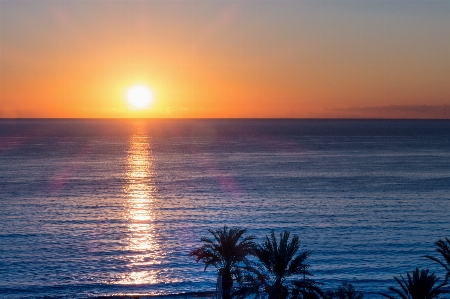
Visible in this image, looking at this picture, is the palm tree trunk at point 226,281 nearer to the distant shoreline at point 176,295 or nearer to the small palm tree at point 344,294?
the small palm tree at point 344,294

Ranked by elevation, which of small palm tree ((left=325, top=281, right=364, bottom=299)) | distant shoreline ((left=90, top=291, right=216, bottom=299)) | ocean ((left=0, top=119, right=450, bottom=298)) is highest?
ocean ((left=0, top=119, right=450, bottom=298))

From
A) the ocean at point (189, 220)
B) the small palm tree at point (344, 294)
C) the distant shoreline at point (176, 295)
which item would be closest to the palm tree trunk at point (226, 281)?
the small palm tree at point (344, 294)

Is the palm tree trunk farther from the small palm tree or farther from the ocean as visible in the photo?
the ocean

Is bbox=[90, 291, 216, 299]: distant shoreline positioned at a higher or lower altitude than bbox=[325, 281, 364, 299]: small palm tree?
higher

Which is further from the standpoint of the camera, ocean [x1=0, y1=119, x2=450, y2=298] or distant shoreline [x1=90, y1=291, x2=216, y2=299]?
ocean [x1=0, y1=119, x2=450, y2=298]

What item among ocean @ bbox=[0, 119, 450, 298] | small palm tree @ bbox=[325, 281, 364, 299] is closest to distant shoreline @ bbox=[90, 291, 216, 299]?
ocean @ bbox=[0, 119, 450, 298]

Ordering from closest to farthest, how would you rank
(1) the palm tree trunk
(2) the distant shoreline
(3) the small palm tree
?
1. (3) the small palm tree
2. (1) the palm tree trunk
3. (2) the distant shoreline

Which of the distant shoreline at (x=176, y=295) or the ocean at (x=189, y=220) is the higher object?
the ocean at (x=189, y=220)

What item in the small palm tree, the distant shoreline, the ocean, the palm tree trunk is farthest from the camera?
the ocean

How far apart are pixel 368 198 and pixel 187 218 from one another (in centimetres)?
2455

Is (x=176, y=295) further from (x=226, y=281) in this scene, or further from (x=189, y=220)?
(x=189, y=220)

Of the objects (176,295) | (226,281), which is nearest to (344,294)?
(226,281)

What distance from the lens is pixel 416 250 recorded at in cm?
4547

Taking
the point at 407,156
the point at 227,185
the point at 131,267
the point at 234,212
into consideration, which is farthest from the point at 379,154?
the point at 131,267
